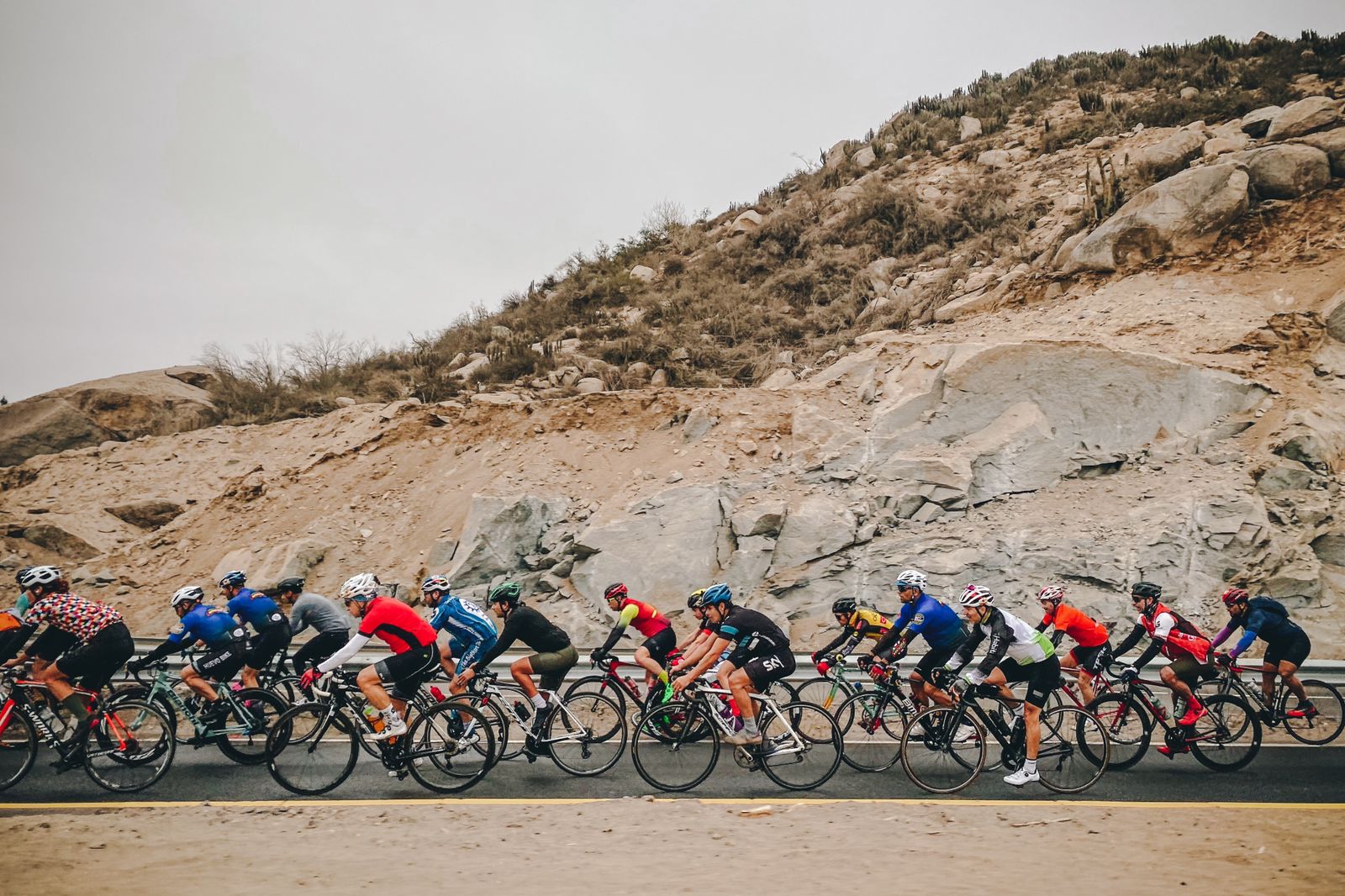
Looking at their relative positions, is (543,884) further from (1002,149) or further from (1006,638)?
(1002,149)

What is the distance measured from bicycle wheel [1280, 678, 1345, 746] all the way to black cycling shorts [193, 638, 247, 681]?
36.3ft

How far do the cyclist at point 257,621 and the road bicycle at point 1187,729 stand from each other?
27.8 feet

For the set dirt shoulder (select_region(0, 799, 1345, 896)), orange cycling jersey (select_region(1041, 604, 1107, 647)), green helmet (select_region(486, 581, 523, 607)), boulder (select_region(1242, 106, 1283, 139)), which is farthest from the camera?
boulder (select_region(1242, 106, 1283, 139))

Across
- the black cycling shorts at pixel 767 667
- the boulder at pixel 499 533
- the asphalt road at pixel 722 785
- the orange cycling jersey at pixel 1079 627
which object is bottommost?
the asphalt road at pixel 722 785

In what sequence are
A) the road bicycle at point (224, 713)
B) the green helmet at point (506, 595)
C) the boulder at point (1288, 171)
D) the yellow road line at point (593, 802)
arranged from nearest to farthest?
the yellow road line at point (593, 802)
the road bicycle at point (224, 713)
the green helmet at point (506, 595)
the boulder at point (1288, 171)

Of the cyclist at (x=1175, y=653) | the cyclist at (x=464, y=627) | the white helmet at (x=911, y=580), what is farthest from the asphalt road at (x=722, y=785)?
the white helmet at (x=911, y=580)

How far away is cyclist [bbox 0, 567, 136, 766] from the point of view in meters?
7.61

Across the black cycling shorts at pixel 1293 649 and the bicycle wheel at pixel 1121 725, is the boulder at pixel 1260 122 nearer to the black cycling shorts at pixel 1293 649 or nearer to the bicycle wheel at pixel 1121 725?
the black cycling shorts at pixel 1293 649

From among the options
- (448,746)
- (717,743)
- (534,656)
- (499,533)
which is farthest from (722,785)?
(499,533)

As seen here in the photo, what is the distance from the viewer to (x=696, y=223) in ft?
114

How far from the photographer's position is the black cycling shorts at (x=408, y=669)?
25.1 ft

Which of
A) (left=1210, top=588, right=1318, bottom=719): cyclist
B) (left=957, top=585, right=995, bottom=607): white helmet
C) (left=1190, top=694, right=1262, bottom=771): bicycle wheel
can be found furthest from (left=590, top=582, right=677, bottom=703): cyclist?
(left=1210, top=588, right=1318, bottom=719): cyclist

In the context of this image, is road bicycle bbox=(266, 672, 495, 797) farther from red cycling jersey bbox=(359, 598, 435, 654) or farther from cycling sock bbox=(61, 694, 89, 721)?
cycling sock bbox=(61, 694, 89, 721)

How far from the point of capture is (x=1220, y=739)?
8227 mm
